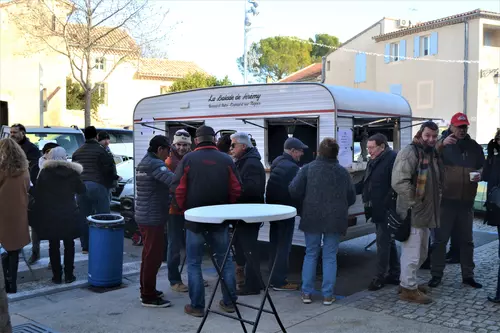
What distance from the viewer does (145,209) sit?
5598mm

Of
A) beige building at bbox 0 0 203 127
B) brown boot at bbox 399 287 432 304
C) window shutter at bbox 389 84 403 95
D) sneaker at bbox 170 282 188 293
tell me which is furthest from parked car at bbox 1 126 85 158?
window shutter at bbox 389 84 403 95

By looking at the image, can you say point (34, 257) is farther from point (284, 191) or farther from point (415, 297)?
point (415, 297)

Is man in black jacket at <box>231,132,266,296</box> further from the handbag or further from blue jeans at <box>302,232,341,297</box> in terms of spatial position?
the handbag

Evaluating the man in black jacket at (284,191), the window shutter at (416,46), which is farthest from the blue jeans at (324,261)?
the window shutter at (416,46)

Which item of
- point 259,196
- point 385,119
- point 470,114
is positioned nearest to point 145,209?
Result: point 259,196

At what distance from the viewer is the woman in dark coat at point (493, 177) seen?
5625 mm

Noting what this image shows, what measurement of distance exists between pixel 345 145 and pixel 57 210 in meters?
3.62

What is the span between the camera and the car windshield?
11.2 meters

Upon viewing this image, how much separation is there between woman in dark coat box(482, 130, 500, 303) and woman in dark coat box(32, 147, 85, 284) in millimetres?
4655

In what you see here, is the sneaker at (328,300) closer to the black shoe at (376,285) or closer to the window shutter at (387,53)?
the black shoe at (376,285)

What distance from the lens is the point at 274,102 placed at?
7.54 metres

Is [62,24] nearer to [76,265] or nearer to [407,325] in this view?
[76,265]

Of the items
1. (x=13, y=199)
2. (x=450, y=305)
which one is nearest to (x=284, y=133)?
(x=450, y=305)

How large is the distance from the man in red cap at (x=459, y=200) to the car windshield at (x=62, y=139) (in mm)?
7731
